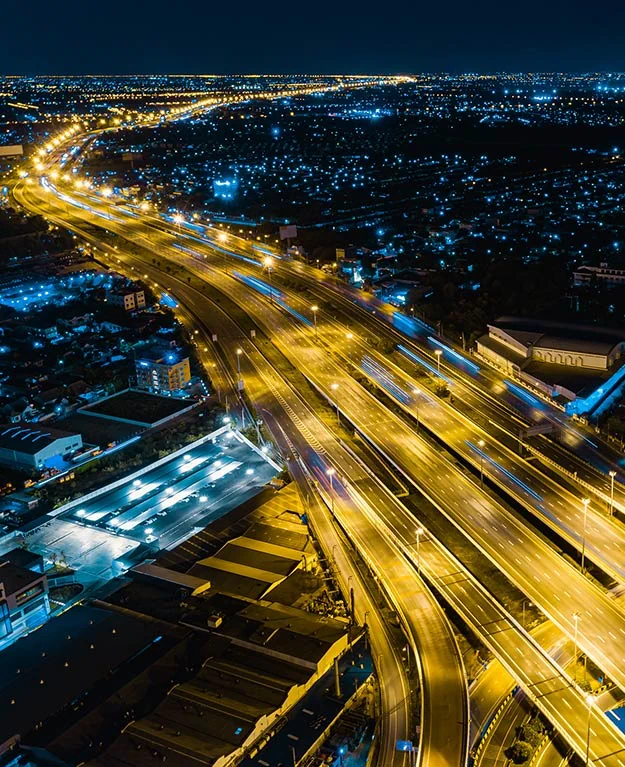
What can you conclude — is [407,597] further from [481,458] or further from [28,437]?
[28,437]

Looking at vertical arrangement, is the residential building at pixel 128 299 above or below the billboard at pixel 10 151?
below

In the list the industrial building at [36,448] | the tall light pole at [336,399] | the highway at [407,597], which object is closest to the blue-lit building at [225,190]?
the highway at [407,597]

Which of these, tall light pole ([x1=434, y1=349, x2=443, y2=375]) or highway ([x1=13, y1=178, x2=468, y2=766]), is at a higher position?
tall light pole ([x1=434, y1=349, x2=443, y2=375])

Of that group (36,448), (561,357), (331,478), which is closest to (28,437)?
(36,448)

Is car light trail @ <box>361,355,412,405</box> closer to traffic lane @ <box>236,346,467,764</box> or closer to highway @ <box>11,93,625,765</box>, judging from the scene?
highway @ <box>11,93,625,765</box>

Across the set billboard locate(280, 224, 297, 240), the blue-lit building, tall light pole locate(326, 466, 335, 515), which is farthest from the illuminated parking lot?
the blue-lit building

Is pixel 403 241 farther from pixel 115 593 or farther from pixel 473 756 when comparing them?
pixel 473 756

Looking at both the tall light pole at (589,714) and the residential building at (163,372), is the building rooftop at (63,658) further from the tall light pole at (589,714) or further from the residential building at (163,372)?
the residential building at (163,372)

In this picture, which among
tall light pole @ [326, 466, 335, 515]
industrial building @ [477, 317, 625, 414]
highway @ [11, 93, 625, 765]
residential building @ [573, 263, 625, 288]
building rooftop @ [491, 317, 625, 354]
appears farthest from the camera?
residential building @ [573, 263, 625, 288]
